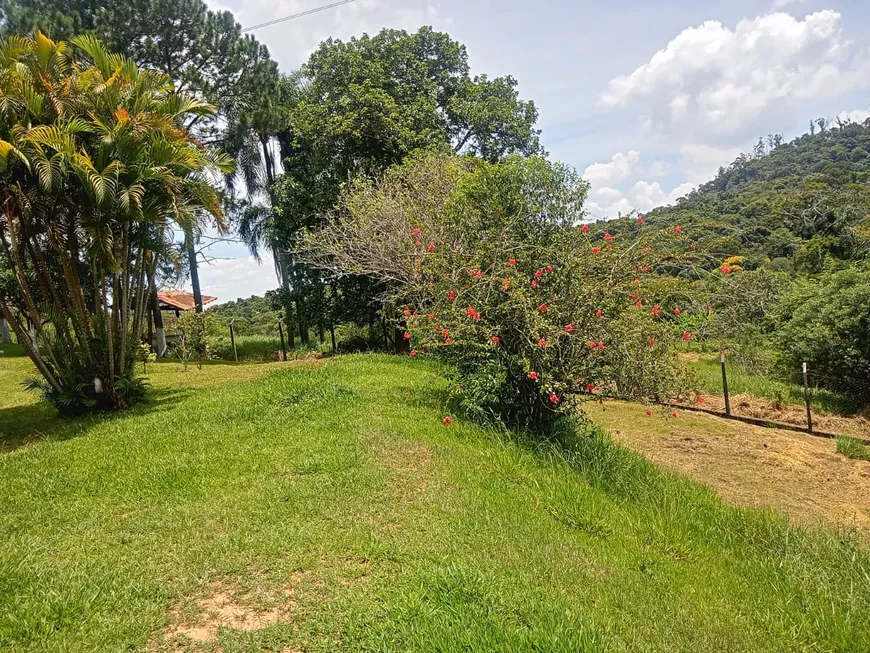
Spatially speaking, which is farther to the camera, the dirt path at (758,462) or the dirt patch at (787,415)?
the dirt patch at (787,415)

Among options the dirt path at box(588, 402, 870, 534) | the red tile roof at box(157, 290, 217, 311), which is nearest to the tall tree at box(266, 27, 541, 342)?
the dirt path at box(588, 402, 870, 534)

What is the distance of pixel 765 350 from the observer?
15.9m

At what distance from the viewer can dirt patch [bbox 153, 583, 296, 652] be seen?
2.60 metres

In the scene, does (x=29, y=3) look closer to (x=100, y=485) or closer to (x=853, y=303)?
(x=100, y=485)

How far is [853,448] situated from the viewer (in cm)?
809

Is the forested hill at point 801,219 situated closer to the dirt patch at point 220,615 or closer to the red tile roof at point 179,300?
the dirt patch at point 220,615

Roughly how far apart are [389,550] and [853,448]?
8165mm

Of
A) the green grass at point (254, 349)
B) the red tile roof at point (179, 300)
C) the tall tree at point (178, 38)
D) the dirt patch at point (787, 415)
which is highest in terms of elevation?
the tall tree at point (178, 38)

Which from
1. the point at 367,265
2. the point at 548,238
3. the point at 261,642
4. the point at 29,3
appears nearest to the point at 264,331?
the point at 29,3

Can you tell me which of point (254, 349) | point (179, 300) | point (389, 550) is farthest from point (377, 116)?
point (179, 300)

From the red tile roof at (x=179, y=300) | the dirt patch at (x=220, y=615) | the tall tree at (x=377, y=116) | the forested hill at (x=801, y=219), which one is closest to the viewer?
the dirt patch at (x=220, y=615)

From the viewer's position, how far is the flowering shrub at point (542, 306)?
5770 mm

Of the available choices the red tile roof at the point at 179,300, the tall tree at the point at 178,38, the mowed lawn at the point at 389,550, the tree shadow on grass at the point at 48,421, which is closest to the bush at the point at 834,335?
the mowed lawn at the point at 389,550

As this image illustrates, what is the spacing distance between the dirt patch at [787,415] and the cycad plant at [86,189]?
1092 cm
